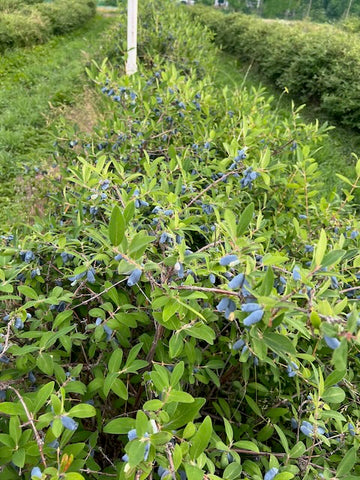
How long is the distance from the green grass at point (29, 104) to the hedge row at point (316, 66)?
3.26 metres

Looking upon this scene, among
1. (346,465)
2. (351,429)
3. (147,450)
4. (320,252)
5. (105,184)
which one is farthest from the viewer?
(105,184)

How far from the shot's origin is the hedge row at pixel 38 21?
8.61m

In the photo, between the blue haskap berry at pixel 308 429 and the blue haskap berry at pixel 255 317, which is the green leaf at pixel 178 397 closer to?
the blue haskap berry at pixel 255 317

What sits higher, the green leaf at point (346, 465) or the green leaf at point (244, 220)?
the green leaf at point (244, 220)

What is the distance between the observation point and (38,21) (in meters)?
10.2

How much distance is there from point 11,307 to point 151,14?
660 cm

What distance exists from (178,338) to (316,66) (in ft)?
21.5

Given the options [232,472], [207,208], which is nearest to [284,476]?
[232,472]

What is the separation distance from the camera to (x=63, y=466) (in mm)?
666

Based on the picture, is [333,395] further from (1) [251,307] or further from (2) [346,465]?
(1) [251,307]

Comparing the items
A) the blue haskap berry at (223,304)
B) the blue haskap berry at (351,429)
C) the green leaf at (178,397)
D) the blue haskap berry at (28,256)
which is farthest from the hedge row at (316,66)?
the green leaf at (178,397)

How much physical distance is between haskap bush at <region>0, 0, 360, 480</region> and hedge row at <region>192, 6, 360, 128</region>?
410 cm

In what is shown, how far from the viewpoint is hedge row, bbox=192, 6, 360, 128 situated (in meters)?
5.46

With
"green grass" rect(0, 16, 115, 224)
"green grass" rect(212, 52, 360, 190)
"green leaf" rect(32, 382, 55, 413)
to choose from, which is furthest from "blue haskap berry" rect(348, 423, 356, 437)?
"green grass" rect(212, 52, 360, 190)
